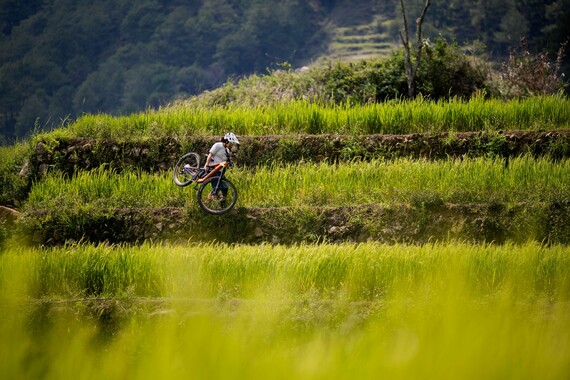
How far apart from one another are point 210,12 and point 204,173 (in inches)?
2572

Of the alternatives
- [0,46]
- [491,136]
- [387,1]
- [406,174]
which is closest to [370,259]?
[406,174]

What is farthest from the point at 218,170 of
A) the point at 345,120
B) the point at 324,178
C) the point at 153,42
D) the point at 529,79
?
the point at 153,42

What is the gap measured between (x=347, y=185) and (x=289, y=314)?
566 centimetres

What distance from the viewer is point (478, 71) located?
17.1 m

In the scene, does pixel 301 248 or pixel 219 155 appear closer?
pixel 301 248

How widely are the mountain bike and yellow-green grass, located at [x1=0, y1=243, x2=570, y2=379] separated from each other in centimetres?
212

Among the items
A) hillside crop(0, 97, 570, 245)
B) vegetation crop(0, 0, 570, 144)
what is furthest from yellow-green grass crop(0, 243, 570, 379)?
vegetation crop(0, 0, 570, 144)

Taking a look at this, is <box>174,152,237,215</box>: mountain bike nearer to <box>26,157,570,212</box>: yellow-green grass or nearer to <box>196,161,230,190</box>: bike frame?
<box>196,161,230,190</box>: bike frame

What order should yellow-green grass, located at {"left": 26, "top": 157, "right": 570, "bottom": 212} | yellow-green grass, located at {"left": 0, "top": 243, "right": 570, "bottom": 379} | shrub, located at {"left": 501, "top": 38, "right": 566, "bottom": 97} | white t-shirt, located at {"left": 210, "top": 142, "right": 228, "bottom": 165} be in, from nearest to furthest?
yellow-green grass, located at {"left": 0, "top": 243, "right": 570, "bottom": 379} → yellow-green grass, located at {"left": 26, "top": 157, "right": 570, "bottom": 212} → white t-shirt, located at {"left": 210, "top": 142, "right": 228, "bottom": 165} → shrub, located at {"left": 501, "top": 38, "right": 566, "bottom": 97}

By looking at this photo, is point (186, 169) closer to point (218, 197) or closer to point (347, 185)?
point (218, 197)

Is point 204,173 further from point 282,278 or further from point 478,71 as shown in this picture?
point 478,71

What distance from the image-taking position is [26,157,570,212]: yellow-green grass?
9.60m

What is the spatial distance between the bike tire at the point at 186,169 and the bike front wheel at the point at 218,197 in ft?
0.97

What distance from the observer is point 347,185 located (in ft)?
33.8
